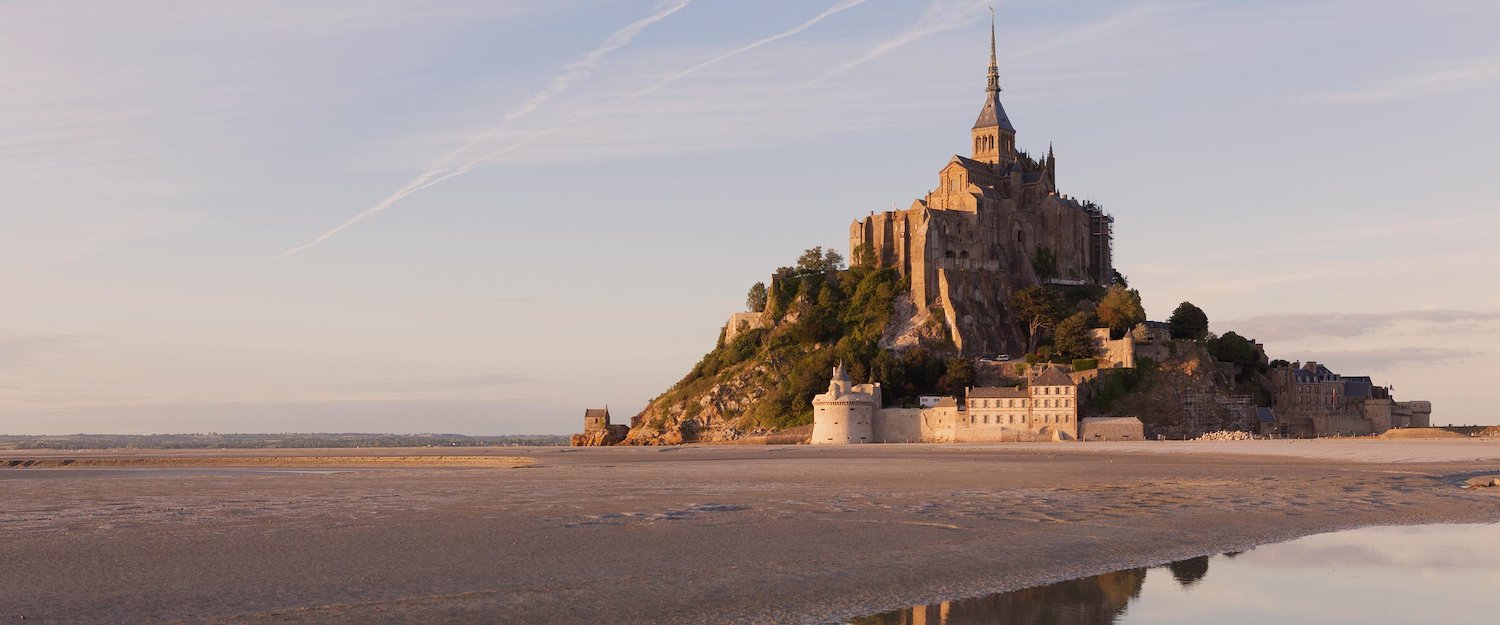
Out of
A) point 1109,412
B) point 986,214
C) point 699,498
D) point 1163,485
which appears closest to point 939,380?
point 1109,412

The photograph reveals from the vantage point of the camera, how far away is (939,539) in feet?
67.9

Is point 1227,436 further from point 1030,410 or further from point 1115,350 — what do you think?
point 1030,410

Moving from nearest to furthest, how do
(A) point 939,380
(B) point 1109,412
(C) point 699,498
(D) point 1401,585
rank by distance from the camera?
(D) point 1401,585, (C) point 699,498, (B) point 1109,412, (A) point 939,380

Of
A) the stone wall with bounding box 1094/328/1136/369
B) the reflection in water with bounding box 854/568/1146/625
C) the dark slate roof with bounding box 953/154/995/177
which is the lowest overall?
the reflection in water with bounding box 854/568/1146/625

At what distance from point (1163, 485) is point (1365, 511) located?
735 cm

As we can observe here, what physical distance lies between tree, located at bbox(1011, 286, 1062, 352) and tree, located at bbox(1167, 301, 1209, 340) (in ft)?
27.8

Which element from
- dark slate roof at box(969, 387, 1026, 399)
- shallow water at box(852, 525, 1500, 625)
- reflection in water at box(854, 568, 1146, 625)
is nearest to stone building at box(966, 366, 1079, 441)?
dark slate roof at box(969, 387, 1026, 399)

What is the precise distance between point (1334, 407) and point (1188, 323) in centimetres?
1151

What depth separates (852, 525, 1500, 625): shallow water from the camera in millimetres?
14836

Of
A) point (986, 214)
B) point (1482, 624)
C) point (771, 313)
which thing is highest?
Result: point (986, 214)

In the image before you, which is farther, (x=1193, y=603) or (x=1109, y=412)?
(x=1109, y=412)

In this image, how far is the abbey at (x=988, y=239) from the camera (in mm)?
93938

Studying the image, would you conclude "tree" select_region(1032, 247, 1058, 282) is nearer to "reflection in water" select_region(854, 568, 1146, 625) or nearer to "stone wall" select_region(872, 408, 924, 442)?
"stone wall" select_region(872, 408, 924, 442)

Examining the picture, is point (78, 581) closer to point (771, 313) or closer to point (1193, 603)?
point (1193, 603)
